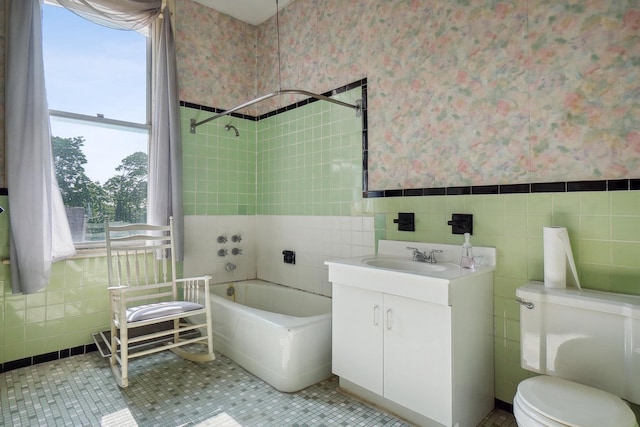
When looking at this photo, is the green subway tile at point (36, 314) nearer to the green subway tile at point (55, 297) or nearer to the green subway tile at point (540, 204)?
the green subway tile at point (55, 297)

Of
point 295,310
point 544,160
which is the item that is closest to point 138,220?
point 295,310

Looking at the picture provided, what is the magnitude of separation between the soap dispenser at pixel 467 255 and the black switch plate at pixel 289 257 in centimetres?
159

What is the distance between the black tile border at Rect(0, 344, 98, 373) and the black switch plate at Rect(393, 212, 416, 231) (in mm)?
2405

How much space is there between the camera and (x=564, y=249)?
5.31 ft

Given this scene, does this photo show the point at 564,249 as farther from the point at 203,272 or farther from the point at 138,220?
the point at 138,220

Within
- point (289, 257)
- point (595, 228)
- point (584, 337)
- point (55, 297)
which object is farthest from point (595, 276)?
point (55, 297)

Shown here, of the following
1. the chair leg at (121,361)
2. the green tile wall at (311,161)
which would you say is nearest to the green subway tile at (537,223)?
the green tile wall at (311,161)

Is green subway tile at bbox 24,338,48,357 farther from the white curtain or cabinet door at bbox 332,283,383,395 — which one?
cabinet door at bbox 332,283,383,395

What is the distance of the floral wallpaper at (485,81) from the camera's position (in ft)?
5.22

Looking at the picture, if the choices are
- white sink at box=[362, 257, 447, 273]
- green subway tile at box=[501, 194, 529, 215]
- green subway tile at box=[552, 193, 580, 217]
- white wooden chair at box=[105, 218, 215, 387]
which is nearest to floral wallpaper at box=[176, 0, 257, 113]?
white wooden chair at box=[105, 218, 215, 387]

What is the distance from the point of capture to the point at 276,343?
2.12 meters

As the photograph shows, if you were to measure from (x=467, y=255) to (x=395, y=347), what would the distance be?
0.60 meters

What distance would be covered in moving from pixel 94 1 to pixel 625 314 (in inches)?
141

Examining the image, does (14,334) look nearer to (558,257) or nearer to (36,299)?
(36,299)
